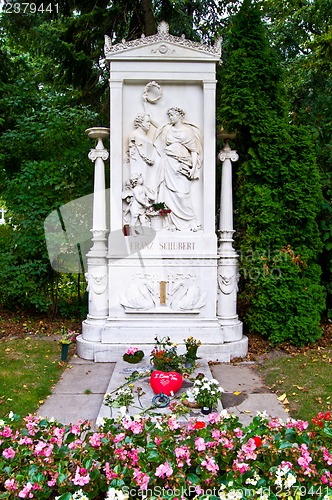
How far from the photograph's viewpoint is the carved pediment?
6074 mm

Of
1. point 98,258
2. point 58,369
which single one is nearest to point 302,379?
point 58,369

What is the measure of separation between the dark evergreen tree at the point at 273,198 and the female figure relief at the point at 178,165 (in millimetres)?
544

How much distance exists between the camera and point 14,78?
8.74m

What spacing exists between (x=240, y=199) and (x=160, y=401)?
11.2ft

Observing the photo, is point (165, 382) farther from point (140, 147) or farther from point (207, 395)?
point (140, 147)

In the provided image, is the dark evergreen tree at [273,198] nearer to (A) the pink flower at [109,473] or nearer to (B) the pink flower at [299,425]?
(B) the pink flower at [299,425]

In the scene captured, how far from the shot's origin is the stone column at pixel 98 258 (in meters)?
6.11

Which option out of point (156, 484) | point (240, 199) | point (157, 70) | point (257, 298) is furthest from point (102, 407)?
point (157, 70)

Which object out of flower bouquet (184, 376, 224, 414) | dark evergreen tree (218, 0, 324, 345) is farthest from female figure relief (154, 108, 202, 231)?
flower bouquet (184, 376, 224, 414)

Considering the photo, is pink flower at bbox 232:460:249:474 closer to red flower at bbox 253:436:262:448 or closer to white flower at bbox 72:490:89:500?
red flower at bbox 253:436:262:448

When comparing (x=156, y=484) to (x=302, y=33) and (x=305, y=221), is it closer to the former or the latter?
(x=305, y=221)

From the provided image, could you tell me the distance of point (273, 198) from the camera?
6.36 meters

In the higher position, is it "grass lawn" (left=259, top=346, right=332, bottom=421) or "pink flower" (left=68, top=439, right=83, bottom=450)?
"pink flower" (left=68, top=439, right=83, bottom=450)

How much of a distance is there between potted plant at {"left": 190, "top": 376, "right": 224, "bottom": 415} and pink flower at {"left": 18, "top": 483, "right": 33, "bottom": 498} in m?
1.83
